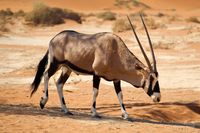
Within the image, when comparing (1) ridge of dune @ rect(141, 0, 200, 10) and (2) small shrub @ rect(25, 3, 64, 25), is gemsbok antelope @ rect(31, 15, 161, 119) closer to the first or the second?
(2) small shrub @ rect(25, 3, 64, 25)

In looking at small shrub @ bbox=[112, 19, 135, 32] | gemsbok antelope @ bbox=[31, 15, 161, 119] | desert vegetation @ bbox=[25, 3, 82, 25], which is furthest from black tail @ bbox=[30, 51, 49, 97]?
desert vegetation @ bbox=[25, 3, 82, 25]

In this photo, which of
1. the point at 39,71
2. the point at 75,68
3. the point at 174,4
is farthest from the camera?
the point at 174,4

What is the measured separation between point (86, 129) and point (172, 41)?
73.4 feet

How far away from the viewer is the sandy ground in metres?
9.50

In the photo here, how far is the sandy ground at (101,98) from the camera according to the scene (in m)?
9.50

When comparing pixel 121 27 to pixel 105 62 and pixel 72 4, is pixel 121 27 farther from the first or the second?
pixel 72 4

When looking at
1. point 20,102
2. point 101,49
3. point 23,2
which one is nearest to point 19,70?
point 20,102

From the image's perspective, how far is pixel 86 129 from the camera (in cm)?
905


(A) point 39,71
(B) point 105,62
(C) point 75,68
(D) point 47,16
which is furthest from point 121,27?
(B) point 105,62

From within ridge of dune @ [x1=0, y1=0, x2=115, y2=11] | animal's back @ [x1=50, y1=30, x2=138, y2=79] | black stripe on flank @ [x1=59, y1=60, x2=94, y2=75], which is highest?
animal's back @ [x1=50, y1=30, x2=138, y2=79]

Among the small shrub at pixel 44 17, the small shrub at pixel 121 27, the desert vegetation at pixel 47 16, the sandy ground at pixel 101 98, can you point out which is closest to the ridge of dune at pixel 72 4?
the desert vegetation at pixel 47 16

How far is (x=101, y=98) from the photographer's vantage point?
15203 mm

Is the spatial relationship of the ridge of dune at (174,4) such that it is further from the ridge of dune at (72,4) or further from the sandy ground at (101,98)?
the sandy ground at (101,98)

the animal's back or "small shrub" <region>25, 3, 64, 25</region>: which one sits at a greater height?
the animal's back
